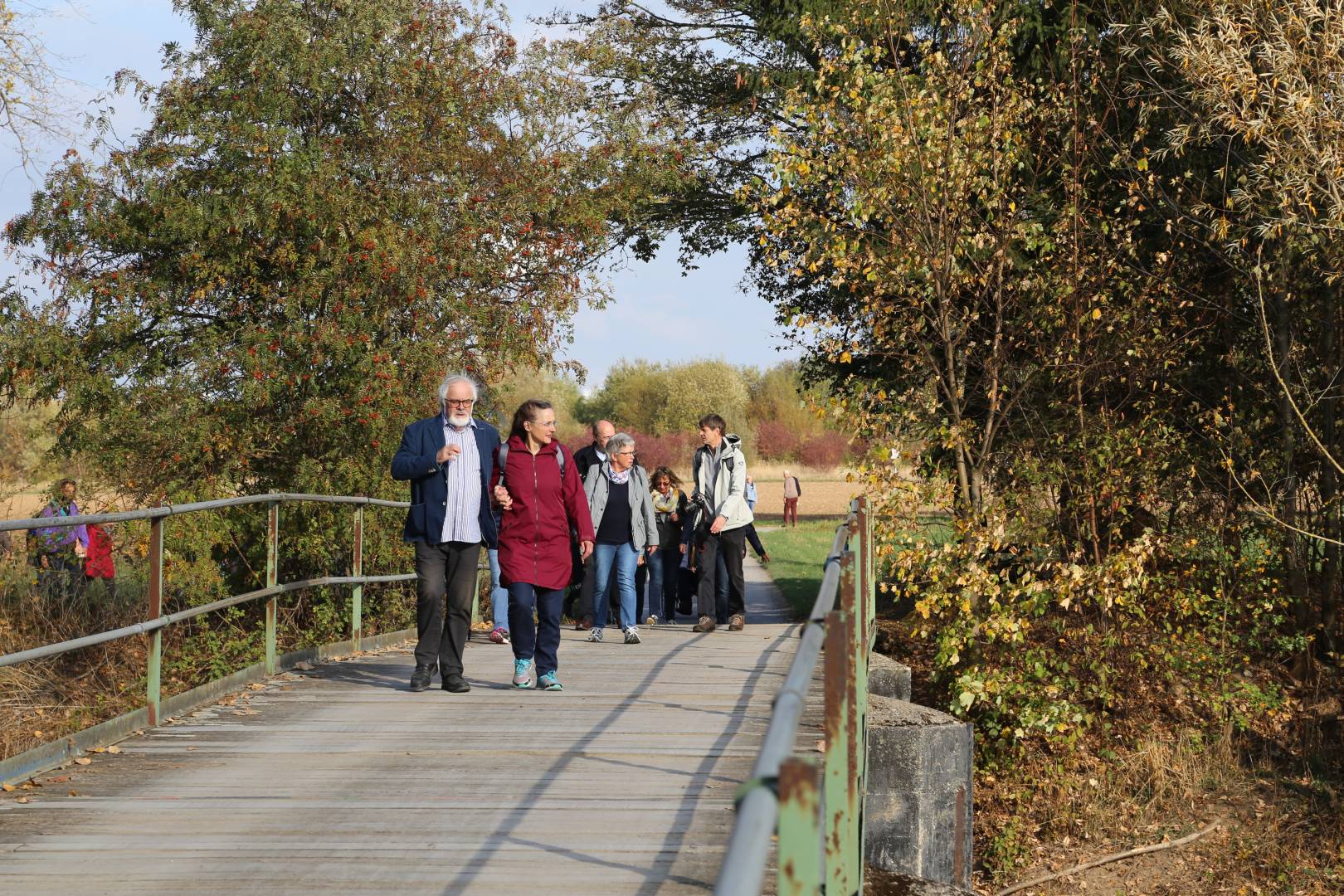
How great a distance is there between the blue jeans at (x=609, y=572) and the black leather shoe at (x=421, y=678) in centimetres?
350

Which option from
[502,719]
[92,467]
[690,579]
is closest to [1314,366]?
[690,579]

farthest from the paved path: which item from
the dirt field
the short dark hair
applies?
the dirt field

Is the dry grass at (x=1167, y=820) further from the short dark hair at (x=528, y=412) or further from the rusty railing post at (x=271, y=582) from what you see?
the rusty railing post at (x=271, y=582)

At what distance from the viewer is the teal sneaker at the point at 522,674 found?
945cm

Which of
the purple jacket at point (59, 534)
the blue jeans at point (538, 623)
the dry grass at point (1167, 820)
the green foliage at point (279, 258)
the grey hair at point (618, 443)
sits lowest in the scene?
the dry grass at point (1167, 820)

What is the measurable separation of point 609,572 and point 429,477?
179 inches

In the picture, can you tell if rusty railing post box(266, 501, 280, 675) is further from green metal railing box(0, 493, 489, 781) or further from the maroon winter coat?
the maroon winter coat

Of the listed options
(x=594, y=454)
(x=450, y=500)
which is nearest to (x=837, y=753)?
(x=450, y=500)

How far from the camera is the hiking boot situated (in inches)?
370

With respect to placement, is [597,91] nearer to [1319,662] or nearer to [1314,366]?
[1314,366]

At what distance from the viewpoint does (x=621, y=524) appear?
12875 mm

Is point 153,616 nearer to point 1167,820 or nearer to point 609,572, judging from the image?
point 609,572

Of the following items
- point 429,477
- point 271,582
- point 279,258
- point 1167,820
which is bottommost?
point 1167,820

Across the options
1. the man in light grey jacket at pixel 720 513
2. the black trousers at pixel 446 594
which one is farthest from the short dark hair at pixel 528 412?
the man in light grey jacket at pixel 720 513
